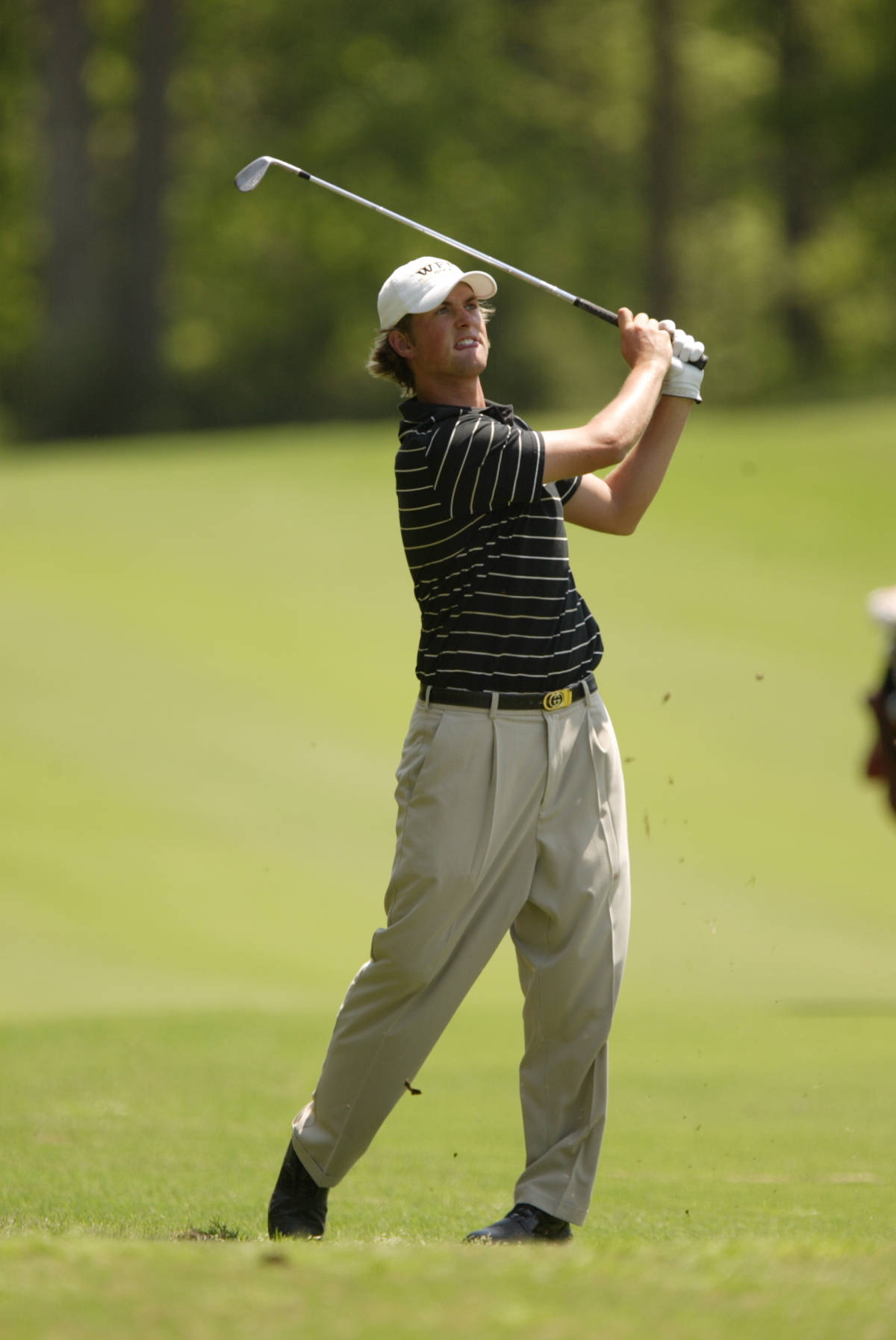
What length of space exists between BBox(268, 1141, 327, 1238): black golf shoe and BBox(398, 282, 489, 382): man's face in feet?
5.44

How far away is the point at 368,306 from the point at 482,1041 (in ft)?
101

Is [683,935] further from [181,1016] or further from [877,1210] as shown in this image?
[877,1210]

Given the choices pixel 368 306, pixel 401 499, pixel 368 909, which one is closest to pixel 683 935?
pixel 368 909

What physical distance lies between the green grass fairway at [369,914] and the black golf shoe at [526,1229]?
0.11 meters

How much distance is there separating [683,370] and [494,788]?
100 centimetres

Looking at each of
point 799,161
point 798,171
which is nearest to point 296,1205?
point 799,161

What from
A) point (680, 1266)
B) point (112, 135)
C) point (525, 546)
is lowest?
point (680, 1266)

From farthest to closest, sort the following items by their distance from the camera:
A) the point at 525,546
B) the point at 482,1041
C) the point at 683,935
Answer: the point at 683,935
the point at 482,1041
the point at 525,546

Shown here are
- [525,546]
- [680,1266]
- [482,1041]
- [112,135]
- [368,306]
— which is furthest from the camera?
[112,135]

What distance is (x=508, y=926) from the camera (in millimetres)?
3785

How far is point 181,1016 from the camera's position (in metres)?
6.51

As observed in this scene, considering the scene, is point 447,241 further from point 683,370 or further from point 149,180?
point 149,180

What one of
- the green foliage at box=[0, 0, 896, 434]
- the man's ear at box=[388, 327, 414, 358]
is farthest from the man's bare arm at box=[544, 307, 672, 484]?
the green foliage at box=[0, 0, 896, 434]

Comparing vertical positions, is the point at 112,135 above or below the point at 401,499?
above
